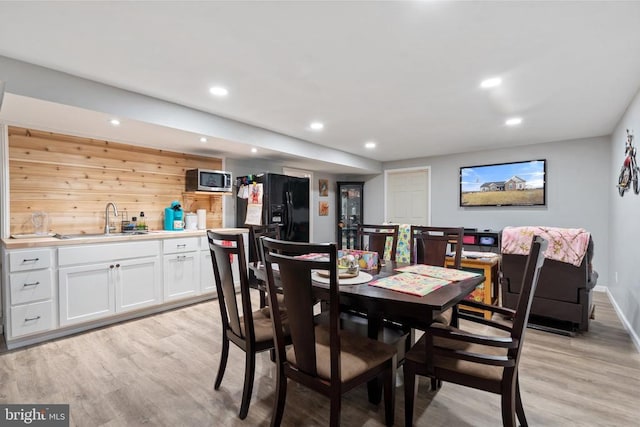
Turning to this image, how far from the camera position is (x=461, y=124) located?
3.76 m

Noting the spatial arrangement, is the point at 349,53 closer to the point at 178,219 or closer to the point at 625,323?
the point at 178,219

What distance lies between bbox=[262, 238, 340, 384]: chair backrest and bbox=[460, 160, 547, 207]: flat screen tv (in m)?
4.86

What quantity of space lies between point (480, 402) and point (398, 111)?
2684mm

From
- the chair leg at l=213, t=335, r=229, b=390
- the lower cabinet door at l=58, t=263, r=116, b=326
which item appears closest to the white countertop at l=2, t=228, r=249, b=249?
the lower cabinet door at l=58, t=263, r=116, b=326

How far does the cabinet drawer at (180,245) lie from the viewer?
349 cm

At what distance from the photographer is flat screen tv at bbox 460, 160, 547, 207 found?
4.82 m

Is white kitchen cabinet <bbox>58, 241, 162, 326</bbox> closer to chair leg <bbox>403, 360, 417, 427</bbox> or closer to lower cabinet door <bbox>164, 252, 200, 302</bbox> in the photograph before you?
lower cabinet door <bbox>164, 252, 200, 302</bbox>

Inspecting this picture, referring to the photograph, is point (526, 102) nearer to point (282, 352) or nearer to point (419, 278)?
point (419, 278)

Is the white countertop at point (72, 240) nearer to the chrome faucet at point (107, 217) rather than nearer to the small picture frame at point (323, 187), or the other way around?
the chrome faucet at point (107, 217)

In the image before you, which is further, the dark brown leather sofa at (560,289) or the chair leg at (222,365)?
the dark brown leather sofa at (560,289)

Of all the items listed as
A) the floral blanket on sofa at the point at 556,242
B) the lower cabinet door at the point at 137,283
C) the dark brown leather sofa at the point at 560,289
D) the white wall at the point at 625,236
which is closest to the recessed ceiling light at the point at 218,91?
the lower cabinet door at the point at 137,283

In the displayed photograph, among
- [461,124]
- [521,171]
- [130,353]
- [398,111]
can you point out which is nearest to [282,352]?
[130,353]

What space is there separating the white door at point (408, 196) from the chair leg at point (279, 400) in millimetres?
5058

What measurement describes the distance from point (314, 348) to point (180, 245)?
2.77 metres
